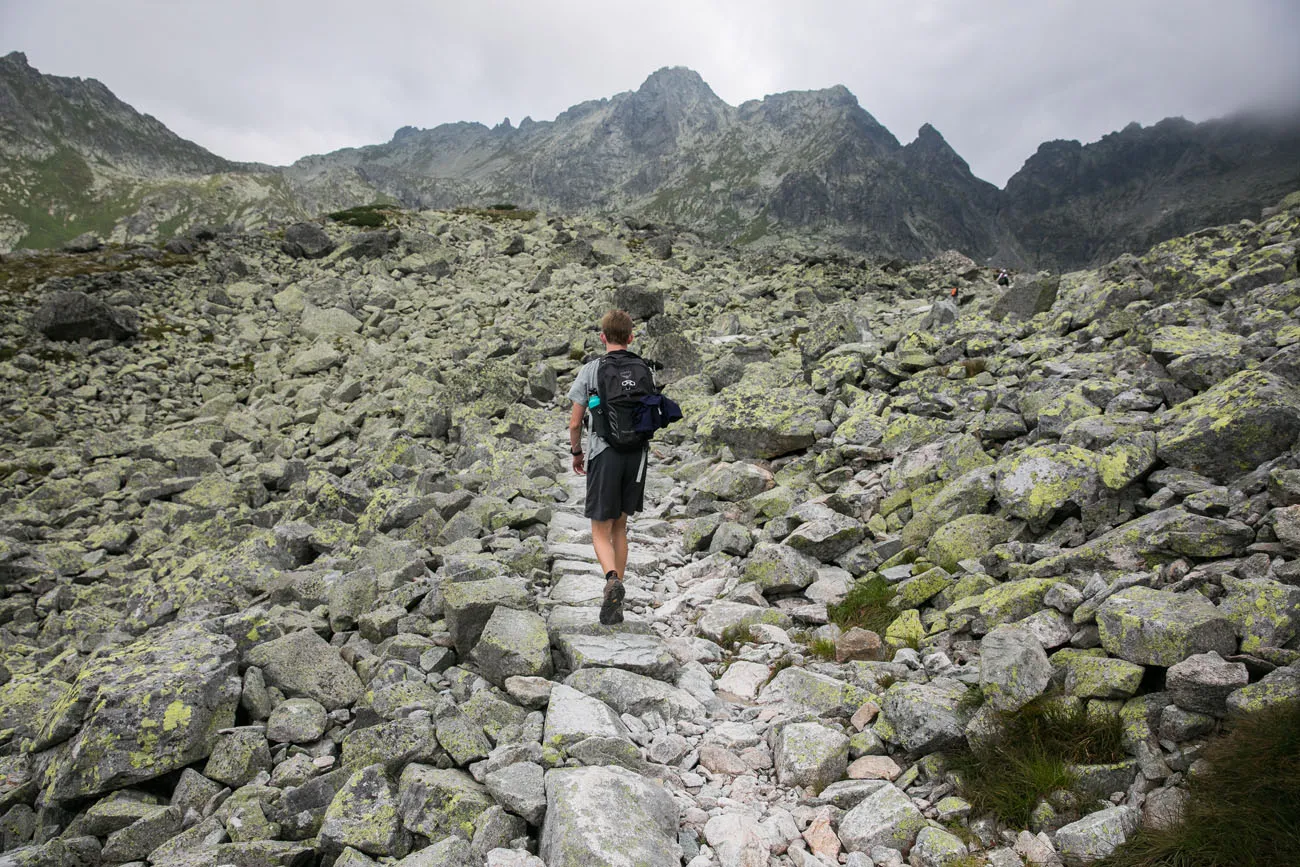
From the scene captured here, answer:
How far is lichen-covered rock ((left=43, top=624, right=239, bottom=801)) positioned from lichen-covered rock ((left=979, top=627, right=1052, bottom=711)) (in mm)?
6799

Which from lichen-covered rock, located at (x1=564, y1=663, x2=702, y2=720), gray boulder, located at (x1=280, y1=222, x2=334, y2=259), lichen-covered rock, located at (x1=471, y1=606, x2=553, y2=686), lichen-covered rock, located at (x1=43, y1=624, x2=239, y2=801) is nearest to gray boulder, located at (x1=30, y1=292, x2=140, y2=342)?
gray boulder, located at (x1=280, y1=222, x2=334, y2=259)

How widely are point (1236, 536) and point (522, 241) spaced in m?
43.1

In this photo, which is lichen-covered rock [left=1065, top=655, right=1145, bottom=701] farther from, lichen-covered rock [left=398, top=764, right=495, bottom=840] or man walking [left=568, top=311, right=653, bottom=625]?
man walking [left=568, top=311, right=653, bottom=625]

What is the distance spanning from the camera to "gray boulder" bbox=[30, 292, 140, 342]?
27.2 meters

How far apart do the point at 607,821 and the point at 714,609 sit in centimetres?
427

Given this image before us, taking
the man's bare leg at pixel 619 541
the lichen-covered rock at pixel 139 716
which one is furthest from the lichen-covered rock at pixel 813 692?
the lichen-covered rock at pixel 139 716

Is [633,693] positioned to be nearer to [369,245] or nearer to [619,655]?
[619,655]

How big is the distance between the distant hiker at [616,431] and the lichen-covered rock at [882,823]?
3.54 meters

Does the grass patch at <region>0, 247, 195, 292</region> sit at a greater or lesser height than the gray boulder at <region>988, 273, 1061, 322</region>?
greater

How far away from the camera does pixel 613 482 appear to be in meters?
8.05

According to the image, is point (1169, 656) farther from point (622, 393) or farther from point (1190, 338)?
point (1190, 338)

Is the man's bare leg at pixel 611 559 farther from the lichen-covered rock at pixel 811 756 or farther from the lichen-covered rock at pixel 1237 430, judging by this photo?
the lichen-covered rock at pixel 1237 430

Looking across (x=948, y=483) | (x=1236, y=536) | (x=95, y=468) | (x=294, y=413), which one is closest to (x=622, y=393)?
(x=948, y=483)

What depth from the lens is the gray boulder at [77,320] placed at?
2723cm
